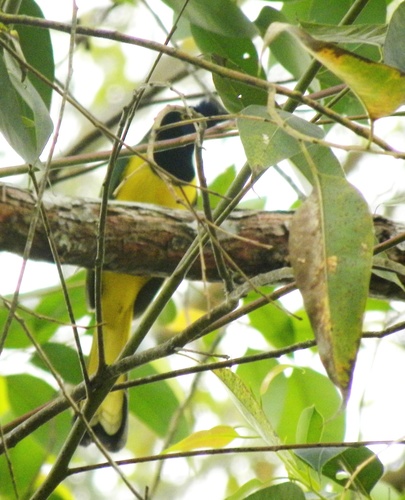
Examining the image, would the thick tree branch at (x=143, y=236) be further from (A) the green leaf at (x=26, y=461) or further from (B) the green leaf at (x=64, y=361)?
(A) the green leaf at (x=26, y=461)

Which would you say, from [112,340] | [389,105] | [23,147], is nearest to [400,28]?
[389,105]

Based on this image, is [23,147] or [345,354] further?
[23,147]

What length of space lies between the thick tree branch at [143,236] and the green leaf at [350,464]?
0.61 metres

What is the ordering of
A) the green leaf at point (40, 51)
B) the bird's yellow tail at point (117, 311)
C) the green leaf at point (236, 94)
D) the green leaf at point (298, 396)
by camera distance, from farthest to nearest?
the bird's yellow tail at point (117, 311) → the green leaf at point (298, 396) → the green leaf at point (40, 51) → the green leaf at point (236, 94)

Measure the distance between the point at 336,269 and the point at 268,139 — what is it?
0.19 metres

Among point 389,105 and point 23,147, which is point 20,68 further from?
point 389,105

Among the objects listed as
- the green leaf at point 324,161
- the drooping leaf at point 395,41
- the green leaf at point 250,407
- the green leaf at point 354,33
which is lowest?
the green leaf at point 250,407

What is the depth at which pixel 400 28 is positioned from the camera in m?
0.75

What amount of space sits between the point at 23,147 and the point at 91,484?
387cm

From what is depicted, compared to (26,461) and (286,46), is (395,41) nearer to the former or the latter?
(286,46)

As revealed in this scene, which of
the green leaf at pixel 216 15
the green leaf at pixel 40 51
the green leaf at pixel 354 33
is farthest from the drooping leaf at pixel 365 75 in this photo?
the green leaf at pixel 40 51

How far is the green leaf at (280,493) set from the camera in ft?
2.72

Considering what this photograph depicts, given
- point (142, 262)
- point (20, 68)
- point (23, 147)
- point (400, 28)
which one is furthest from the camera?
point (142, 262)

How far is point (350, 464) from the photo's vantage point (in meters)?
0.98
